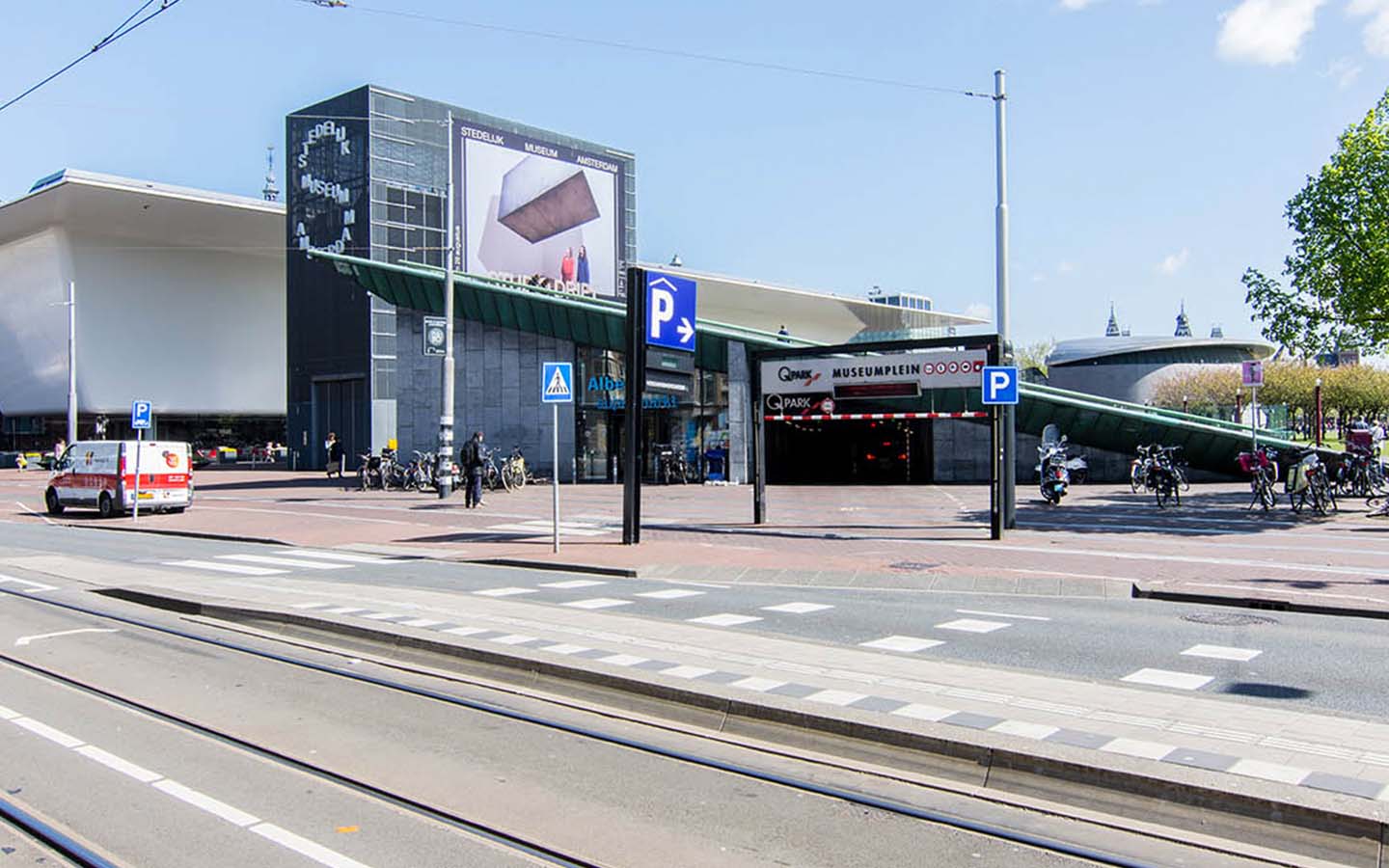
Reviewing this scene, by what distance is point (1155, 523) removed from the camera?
2080 centimetres

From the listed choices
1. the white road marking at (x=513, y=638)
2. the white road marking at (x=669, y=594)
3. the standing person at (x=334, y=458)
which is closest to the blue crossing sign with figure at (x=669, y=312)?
the white road marking at (x=669, y=594)

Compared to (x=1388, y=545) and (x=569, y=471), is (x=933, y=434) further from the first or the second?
(x=1388, y=545)

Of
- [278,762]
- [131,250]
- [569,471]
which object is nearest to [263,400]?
[131,250]

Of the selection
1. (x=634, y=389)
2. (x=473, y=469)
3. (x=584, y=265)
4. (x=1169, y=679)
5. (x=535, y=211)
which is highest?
(x=535, y=211)

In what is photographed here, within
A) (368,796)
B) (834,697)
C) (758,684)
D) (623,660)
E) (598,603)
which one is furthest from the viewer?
(598,603)

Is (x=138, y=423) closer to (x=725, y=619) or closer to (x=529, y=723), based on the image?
(x=725, y=619)

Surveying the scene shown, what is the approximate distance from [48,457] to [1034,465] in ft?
185

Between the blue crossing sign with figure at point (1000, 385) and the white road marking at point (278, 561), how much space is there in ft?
35.3

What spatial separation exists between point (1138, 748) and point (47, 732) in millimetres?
6505

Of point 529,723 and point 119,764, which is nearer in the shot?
point 119,764

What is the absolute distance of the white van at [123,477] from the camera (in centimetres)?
2830

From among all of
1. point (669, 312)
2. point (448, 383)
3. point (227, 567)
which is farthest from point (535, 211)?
point (227, 567)

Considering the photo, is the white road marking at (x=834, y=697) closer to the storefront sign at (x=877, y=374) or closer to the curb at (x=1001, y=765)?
the curb at (x=1001, y=765)

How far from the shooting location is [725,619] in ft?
36.7
